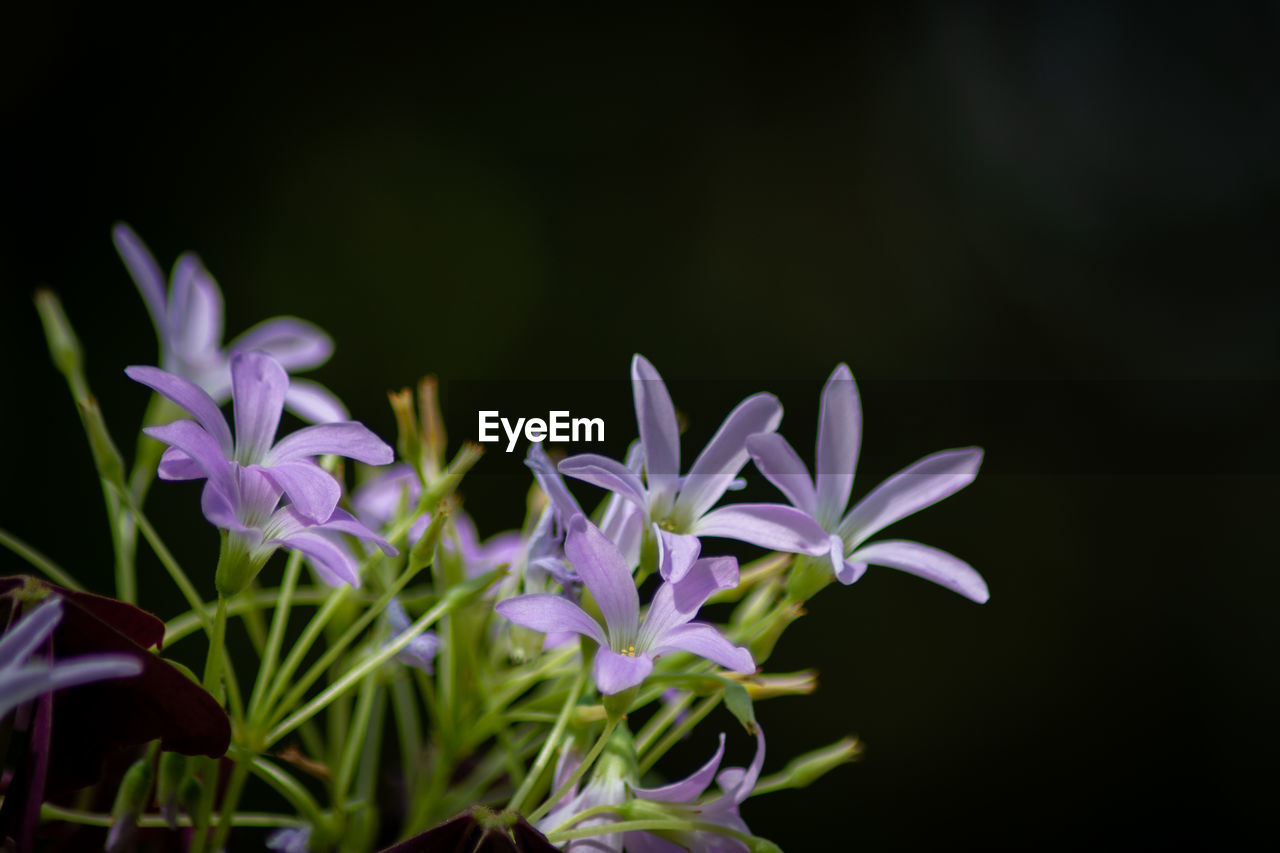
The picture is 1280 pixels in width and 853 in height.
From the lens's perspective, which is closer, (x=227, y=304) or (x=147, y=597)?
(x=147, y=597)

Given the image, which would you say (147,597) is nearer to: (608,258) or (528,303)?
(528,303)

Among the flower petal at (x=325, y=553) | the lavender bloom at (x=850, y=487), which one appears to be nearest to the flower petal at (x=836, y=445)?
the lavender bloom at (x=850, y=487)

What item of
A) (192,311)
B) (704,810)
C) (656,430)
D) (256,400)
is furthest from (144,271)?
(704,810)

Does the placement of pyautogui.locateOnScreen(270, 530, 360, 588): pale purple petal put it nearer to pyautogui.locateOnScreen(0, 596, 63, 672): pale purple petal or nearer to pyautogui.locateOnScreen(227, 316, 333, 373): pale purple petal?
pyautogui.locateOnScreen(0, 596, 63, 672): pale purple petal

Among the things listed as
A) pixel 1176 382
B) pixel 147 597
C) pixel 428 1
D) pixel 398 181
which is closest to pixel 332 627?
pixel 147 597

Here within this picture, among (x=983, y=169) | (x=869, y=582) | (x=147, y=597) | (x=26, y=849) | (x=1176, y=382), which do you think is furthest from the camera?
(x=983, y=169)

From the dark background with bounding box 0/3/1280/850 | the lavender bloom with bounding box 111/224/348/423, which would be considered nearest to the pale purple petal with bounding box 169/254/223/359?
the lavender bloom with bounding box 111/224/348/423
